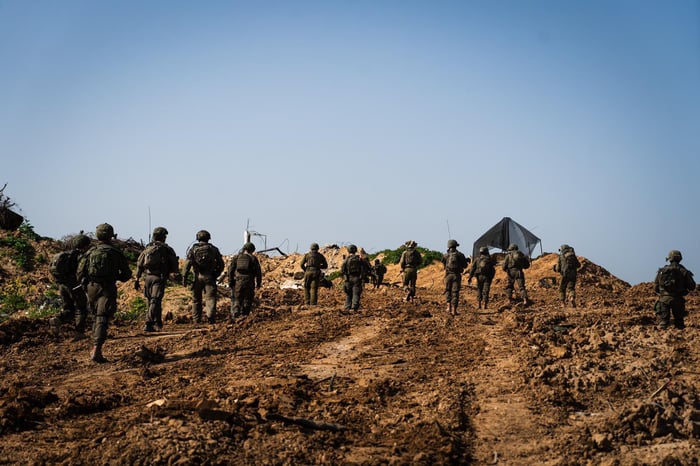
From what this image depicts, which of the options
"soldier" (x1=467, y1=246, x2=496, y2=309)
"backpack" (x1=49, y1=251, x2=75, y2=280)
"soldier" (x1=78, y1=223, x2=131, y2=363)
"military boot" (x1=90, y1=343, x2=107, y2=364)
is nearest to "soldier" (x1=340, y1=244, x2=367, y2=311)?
"soldier" (x1=467, y1=246, x2=496, y2=309)

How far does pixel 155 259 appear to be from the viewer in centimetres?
1387

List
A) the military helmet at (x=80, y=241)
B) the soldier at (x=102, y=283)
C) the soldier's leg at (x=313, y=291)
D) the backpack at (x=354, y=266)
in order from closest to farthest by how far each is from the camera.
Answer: the soldier at (x=102, y=283) < the military helmet at (x=80, y=241) < the backpack at (x=354, y=266) < the soldier's leg at (x=313, y=291)

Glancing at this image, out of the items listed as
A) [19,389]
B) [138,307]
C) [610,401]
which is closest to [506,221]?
[138,307]

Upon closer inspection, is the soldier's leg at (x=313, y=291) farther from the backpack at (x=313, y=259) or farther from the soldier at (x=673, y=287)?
the soldier at (x=673, y=287)

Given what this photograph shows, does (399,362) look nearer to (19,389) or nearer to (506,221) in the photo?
(19,389)

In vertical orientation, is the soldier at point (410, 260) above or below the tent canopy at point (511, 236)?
below

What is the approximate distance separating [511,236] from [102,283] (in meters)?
24.9

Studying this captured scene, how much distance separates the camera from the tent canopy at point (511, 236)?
33.5 m

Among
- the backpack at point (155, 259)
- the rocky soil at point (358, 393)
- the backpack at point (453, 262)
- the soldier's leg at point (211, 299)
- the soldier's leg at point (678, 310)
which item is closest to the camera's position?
the rocky soil at point (358, 393)

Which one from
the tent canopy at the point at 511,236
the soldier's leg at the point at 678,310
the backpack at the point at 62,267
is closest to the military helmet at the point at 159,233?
the backpack at the point at 62,267

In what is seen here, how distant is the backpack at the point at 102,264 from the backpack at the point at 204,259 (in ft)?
13.5

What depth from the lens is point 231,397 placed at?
8328mm

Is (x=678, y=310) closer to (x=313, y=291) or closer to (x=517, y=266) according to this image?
(x=517, y=266)

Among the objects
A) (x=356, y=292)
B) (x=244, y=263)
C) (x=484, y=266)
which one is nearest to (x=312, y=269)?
(x=356, y=292)
